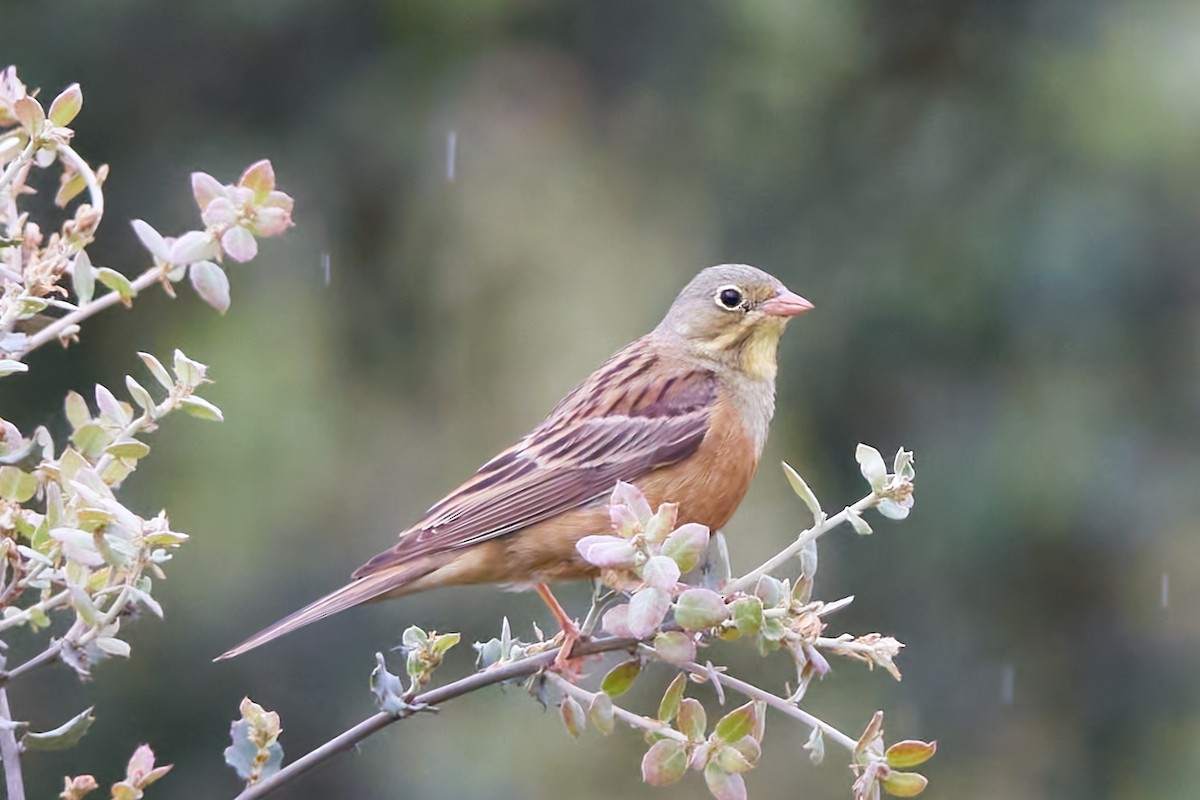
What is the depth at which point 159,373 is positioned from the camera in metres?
1.94

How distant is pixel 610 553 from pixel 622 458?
1975 millimetres

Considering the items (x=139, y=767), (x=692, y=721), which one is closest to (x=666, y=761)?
(x=692, y=721)

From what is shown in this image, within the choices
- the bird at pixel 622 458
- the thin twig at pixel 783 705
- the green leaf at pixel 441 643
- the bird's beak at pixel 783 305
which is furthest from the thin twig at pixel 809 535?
the bird's beak at pixel 783 305

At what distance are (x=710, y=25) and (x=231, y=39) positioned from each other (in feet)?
6.79

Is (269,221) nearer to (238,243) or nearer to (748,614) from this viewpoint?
(238,243)

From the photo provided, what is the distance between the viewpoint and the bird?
3.47 metres

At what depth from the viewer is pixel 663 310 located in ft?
23.3

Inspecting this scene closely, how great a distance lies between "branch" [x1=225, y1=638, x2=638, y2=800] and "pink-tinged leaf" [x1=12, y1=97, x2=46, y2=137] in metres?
0.78

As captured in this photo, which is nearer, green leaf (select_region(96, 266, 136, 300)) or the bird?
green leaf (select_region(96, 266, 136, 300))

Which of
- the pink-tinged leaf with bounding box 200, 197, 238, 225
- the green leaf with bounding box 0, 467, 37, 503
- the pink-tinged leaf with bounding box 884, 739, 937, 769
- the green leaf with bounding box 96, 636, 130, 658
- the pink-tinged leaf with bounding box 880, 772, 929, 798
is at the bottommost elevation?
the pink-tinged leaf with bounding box 880, 772, 929, 798

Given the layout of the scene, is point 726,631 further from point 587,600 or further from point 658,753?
point 587,600

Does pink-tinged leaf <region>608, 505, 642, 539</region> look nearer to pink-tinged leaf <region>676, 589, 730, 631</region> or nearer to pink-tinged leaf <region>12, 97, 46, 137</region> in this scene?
pink-tinged leaf <region>676, 589, 730, 631</region>

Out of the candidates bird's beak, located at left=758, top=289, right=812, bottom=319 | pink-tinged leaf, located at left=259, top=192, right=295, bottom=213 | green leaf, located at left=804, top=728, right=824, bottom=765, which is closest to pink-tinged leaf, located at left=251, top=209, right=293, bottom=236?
pink-tinged leaf, located at left=259, top=192, right=295, bottom=213

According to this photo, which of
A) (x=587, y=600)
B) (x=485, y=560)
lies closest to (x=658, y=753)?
(x=485, y=560)
